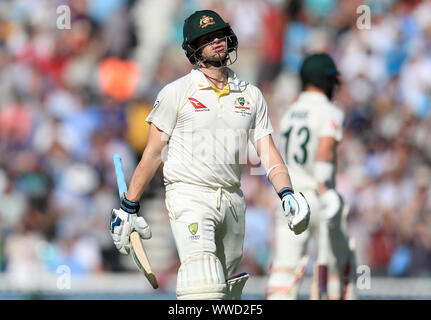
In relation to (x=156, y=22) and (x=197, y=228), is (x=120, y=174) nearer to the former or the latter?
(x=197, y=228)

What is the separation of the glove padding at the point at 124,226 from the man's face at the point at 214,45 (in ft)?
3.89

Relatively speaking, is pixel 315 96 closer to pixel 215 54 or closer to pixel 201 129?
pixel 215 54

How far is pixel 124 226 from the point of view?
248 inches

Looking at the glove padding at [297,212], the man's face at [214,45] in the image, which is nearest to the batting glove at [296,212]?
the glove padding at [297,212]

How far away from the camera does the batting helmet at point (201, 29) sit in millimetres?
6277

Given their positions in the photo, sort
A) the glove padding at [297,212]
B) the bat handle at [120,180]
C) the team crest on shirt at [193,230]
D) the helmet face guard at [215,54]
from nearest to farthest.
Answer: the glove padding at [297,212] < the team crest on shirt at [193,230] < the helmet face guard at [215,54] < the bat handle at [120,180]

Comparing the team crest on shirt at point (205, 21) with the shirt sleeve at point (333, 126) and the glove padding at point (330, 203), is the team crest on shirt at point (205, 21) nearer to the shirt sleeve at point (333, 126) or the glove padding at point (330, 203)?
the shirt sleeve at point (333, 126)

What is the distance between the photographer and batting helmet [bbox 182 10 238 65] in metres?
6.28

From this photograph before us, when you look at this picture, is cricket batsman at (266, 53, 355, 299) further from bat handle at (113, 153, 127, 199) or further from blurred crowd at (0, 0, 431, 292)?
blurred crowd at (0, 0, 431, 292)

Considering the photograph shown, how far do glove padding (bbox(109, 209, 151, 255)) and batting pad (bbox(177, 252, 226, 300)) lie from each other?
442 mm

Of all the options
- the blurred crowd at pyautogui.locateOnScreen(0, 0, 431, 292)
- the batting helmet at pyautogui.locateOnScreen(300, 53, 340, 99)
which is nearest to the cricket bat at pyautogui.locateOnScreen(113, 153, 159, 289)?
the batting helmet at pyautogui.locateOnScreen(300, 53, 340, 99)

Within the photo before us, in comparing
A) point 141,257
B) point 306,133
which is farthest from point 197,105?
point 306,133

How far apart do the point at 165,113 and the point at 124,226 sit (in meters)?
0.80
